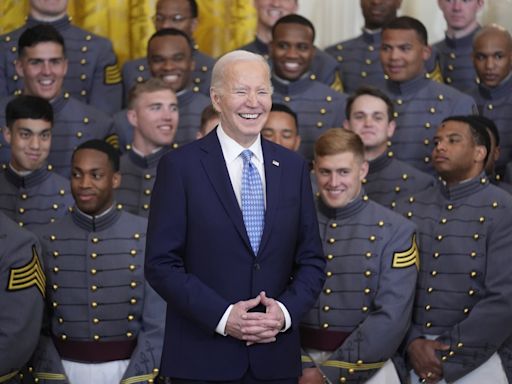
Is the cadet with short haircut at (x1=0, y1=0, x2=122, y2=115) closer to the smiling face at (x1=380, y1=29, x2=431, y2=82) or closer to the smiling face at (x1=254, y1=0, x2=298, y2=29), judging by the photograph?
the smiling face at (x1=254, y1=0, x2=298, y2=29)

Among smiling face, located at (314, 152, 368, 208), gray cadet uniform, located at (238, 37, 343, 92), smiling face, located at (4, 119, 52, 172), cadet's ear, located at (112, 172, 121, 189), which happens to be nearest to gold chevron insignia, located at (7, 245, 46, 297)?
cadet's ear, located at (112, 172, 121, 189)

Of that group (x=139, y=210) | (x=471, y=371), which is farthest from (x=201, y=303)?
(x=139, y=210)

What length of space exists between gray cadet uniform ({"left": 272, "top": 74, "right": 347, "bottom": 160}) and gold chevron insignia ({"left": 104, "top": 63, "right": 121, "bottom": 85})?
87 cm

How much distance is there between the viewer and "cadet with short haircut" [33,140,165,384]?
5.07m

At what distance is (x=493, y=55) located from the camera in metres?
6.22

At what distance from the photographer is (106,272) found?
17.0ft

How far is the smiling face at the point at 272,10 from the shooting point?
22.2 ft

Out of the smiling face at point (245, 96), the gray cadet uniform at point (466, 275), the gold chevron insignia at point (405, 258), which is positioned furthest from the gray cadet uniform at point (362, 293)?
the smiling face at point (245, 96)

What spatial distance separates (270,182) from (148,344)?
1.69 m

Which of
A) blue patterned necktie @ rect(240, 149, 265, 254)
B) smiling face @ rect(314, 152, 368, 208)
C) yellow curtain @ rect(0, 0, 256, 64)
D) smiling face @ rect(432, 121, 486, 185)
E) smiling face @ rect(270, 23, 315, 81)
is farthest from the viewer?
yellow curtain @ rect(0, 0, 256, 64)

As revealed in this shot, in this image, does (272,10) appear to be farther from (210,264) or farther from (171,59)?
(210,264)

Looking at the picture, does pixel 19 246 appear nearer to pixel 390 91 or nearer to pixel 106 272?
pixel 106 272

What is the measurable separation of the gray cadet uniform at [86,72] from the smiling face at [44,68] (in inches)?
14.8

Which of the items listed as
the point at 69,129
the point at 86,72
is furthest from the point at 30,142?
the point at 86,72
